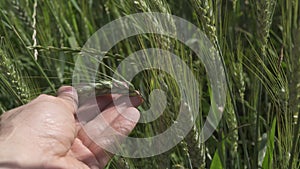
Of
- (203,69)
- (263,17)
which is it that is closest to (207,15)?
(263,17)

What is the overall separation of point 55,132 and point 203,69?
379 millimetres

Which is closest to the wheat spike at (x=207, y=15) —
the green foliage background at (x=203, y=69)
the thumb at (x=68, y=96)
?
the green foliage background at (x=203, y=69)

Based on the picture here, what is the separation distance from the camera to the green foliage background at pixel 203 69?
3.31 ft

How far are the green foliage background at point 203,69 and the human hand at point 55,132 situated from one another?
45mm

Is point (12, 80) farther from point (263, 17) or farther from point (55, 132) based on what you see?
point (263, 17)

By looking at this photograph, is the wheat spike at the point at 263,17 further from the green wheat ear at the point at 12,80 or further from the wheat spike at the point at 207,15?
the green wheat ear at the point at 12,80

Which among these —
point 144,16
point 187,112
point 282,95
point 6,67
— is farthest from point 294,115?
point 6,67

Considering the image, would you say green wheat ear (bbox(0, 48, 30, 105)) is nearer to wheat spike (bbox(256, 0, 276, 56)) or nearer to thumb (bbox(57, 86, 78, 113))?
thumb (bbox(57, 86, 78, 113))

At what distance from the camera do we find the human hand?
114cm

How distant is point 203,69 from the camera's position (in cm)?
138

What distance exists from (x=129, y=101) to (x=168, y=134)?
12 cm

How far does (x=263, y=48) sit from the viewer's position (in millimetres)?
1021

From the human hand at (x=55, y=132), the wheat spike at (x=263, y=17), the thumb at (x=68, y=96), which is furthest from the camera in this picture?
the thumb at (x=68, y=96)

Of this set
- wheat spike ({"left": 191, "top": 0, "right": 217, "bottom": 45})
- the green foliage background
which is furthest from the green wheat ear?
wheat spike ({"left": 191, "top": 0, "right": 217, "bottom": 45})
